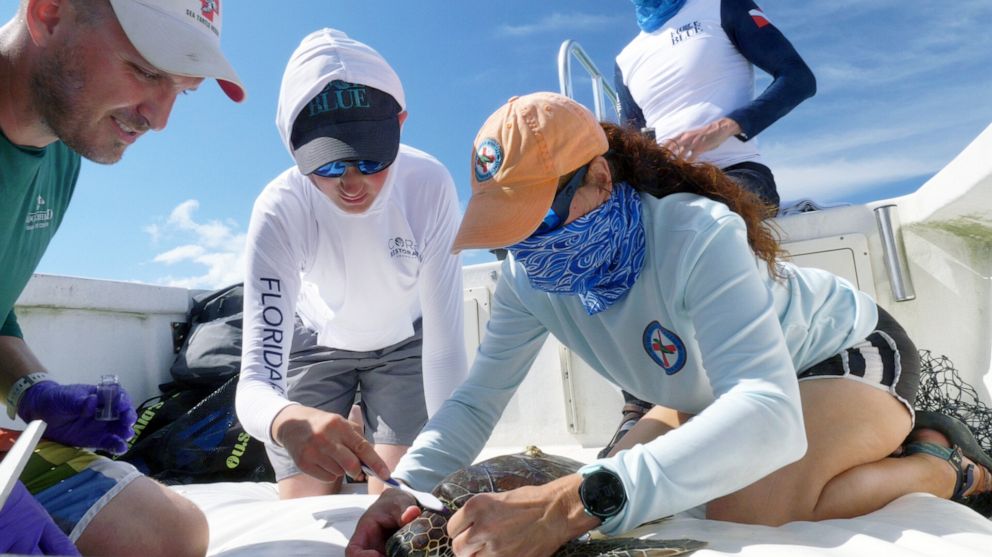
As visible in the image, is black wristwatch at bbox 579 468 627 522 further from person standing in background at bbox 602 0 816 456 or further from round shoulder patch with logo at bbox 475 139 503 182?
person standing in background at bbox 602 0 816 456

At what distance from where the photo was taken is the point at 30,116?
1511mm

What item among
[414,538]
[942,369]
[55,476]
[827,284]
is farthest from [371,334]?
[942,369]

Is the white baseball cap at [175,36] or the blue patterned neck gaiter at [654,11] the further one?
the blue patterned neck gaiter at [654,11]

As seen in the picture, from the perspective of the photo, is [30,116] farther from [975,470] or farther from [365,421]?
[975,470]

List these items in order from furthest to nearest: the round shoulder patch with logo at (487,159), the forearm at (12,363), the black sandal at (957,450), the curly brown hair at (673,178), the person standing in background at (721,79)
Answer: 1. the person standing in background at (721,79)
2. the forearm at (12,363)
3. the black sandal at (957,450)
4. the curly brown hair at (673,178)
5. the round shoulder patch with logo at (487,159)

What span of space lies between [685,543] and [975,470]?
848mm

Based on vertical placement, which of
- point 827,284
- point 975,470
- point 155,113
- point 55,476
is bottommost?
point 975,470

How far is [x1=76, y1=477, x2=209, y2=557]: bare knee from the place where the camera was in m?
1.48

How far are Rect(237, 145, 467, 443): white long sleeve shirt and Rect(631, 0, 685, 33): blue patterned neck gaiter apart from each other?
37.0 inches

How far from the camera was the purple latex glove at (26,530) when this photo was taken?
111cm

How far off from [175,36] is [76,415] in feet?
2.64

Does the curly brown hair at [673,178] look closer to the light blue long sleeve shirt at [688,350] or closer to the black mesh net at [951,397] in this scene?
the light blue long sleeve shirt at [688,350]

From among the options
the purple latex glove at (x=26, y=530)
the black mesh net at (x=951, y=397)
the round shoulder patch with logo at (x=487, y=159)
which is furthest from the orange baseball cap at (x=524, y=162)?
the black mesh net at (x=951, y=397)

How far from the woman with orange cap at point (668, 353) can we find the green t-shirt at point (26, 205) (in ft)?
3.07
